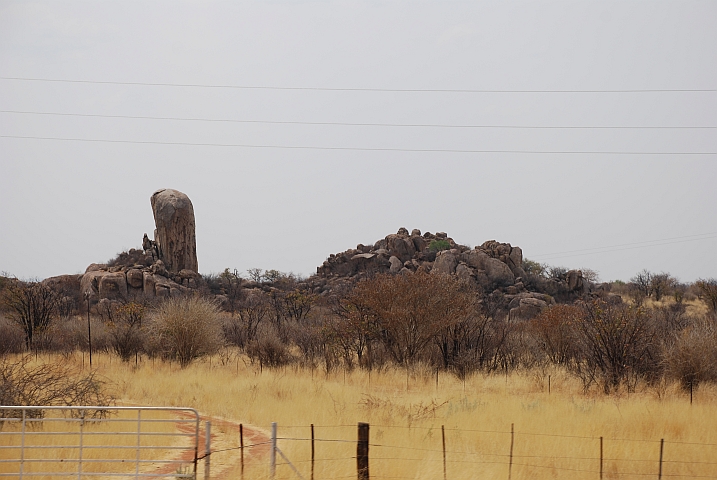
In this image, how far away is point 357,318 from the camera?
2798 centimetres

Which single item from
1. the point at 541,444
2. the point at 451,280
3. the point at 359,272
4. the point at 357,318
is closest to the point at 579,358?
the point at 451,280

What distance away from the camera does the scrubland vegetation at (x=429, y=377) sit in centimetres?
1215

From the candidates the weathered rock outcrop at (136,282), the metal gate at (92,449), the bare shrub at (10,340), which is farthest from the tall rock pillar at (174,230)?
the metal gate at (92,449)

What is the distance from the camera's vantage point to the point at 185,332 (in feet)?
92.7

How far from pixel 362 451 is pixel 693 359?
1422 cm

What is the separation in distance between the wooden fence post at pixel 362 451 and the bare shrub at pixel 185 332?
19.4 metres

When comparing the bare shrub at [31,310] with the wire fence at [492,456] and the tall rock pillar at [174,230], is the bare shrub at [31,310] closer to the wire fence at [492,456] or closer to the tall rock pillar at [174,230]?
the tall rock pillar at [174,230]

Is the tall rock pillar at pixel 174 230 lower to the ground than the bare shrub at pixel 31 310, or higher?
higher

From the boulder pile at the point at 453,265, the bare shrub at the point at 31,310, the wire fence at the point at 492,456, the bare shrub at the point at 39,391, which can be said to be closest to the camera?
the wire fence at the point at 492,456

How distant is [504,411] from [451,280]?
41.1 ft

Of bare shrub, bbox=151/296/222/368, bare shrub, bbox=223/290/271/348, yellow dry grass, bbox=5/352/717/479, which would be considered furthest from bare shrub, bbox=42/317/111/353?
yellow dry grass, bbox=5/352/717/479

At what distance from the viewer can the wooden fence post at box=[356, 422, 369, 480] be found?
9.38 metres

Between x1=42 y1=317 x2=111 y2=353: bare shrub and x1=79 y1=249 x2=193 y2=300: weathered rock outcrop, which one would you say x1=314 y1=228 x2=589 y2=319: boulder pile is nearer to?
x1=79 y1=249 x2=193 y2=300: weathered rock outcrop

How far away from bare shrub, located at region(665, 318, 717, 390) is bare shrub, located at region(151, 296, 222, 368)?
1806 centimetres
